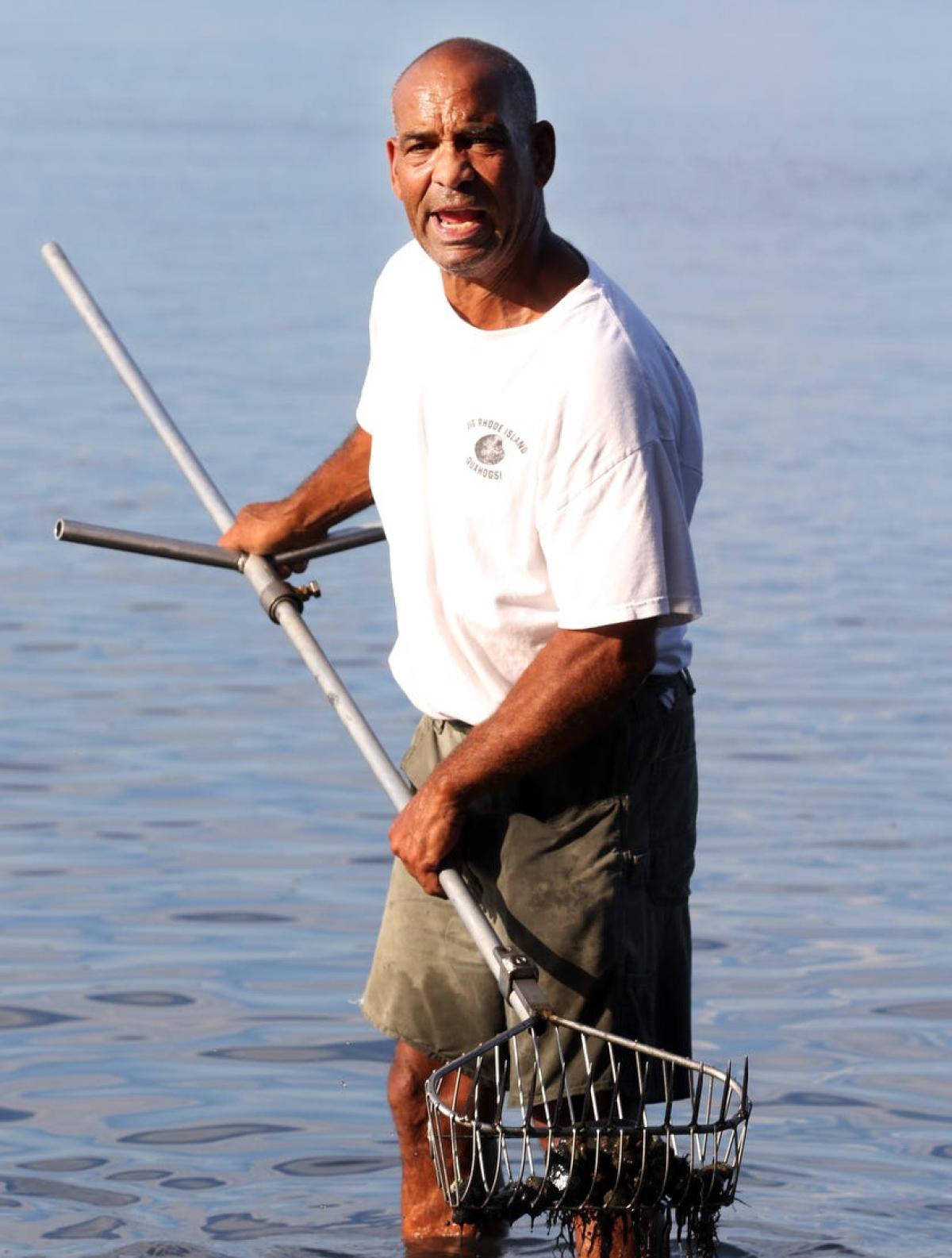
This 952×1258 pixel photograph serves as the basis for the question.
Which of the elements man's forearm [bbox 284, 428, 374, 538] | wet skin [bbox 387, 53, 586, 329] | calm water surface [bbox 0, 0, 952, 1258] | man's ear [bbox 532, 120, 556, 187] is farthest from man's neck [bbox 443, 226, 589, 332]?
calm water surface [bbox 0, 0, 952, 1258]

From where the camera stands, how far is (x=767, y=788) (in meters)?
8.76

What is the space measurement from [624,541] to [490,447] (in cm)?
30

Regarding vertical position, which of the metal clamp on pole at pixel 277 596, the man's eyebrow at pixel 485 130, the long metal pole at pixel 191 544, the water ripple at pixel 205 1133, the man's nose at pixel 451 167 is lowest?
the water ripple at pixel 205 1133

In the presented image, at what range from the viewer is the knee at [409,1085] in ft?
16.7

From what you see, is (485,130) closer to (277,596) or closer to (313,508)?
(313,508)

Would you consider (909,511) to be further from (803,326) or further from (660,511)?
(660,511)

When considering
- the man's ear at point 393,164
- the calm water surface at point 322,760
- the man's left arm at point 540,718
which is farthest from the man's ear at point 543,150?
the calm water surface at point 322,760

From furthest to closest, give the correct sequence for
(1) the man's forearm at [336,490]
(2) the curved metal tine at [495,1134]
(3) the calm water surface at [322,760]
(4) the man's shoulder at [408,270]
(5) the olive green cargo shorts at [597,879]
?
(3) the calm water surface at [322,760] → (1) the man's forearm at [336,490] → (4) the man's shoulder at [408,270] → (5) the olive green cargo shorts at [597,879] → (2) the curved metal tine at [495,1134]

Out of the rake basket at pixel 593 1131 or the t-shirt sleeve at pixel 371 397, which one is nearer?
the rake basket at pixel 593 1131

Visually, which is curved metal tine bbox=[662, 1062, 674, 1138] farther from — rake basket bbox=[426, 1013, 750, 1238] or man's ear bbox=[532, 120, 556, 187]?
man's ear bbox=[532, 120, 556, 187]

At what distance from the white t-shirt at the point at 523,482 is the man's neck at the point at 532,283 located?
Result: 0.04 metres

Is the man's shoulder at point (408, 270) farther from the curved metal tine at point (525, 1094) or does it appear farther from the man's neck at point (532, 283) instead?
the curved metal tine at point (525, 1094)

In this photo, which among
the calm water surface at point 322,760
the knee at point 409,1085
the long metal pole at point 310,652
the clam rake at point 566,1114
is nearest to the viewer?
the clam rake at point 566,1114

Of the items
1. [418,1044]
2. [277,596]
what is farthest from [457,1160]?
[277,596]
